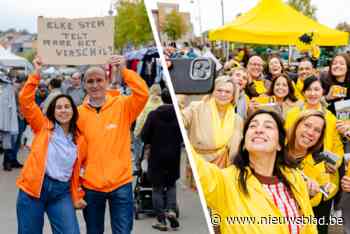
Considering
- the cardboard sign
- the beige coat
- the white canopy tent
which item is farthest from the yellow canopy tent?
the white canopy tent

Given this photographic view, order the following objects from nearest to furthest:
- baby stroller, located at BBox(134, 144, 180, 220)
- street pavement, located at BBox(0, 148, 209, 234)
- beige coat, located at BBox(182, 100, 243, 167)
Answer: beige coat, located at BBox(182, 100, 243, 167), street pavement, located at BBox(0, 148, 209, 234), baby stroller, located at BBox(134, 144, 180, 220)

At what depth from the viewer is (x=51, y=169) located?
4.30 m

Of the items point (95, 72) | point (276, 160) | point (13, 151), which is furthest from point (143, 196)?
point (276, 160)

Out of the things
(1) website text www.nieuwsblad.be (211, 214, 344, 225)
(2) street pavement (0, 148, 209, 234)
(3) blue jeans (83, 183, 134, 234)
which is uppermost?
(1) website text www.nieuwsblad.be (211, 214, 344, 225)

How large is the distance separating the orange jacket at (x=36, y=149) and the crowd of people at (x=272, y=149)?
97 cm

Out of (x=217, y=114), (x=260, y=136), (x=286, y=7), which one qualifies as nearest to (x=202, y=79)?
(x=217, y=114)

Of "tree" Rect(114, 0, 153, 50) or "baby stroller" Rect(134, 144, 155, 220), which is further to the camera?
"tree" Rect(114, 0, 153, 50)

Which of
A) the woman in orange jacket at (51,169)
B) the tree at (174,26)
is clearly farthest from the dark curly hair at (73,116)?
the tree at (174,26)

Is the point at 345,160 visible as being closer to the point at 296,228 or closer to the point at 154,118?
the point at 296,228

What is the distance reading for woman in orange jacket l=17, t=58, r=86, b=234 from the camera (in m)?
4.29

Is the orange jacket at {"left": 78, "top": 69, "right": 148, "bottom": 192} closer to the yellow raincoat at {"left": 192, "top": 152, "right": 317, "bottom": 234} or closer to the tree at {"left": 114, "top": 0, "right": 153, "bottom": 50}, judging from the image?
the yellow raincoat at {"left": 192, "top": 152, "right": 317, "bottom": 234}

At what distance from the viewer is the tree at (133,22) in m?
15.5

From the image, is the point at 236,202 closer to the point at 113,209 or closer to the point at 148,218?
the point at 113,209

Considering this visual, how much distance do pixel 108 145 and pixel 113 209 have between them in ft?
1.55
